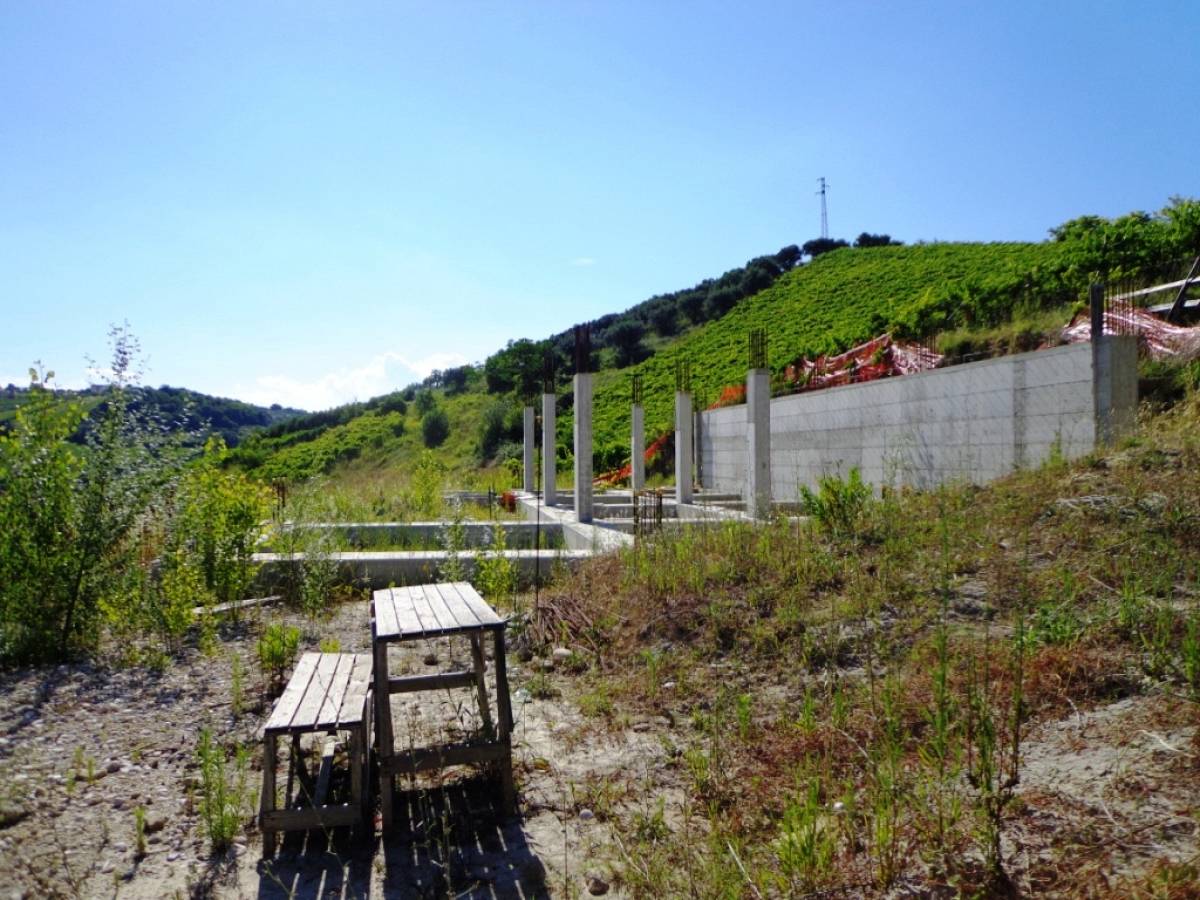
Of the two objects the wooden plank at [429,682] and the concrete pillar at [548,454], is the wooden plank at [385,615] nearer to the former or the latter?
the wooden plank at [429,682]

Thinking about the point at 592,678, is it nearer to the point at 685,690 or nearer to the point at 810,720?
the point at 685,690

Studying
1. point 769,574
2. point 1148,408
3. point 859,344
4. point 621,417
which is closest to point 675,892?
point 769,574

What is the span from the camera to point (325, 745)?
3.96 m

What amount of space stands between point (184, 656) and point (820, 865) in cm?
479

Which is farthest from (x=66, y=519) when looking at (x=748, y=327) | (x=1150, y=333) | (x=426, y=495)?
(x=748, y=327)

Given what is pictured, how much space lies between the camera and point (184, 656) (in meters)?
5.43

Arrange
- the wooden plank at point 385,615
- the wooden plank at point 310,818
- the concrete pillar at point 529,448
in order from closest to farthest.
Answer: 1. the wooden plank at point 310,818
2. the wooden plank at point 385,615
3. the concrete pillar at point 529,448

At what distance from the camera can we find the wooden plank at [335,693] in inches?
123

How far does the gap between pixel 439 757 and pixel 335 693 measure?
25.5 inches

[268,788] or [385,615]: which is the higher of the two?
[385,615]

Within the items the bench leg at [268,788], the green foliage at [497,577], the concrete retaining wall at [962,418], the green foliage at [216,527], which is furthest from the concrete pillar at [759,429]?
the bench leg at [268,788]

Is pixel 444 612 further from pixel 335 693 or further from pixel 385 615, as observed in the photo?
pixel 335 693

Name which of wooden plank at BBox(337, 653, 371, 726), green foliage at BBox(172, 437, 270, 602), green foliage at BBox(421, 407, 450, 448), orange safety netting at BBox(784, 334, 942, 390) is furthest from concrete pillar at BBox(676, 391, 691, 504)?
green foliage at BBox(421, 407, 450, 448)

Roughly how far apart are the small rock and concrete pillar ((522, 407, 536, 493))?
14.6 metres
